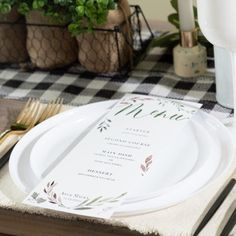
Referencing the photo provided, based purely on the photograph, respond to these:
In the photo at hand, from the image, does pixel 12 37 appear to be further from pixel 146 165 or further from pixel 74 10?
pixel 146 165

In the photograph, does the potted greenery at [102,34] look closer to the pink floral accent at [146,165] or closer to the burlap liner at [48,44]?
the burlap liner at [48,44]

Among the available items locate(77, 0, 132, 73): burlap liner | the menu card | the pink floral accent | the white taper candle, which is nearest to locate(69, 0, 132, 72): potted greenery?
locate(77, 0, 132, 73): burlap liner

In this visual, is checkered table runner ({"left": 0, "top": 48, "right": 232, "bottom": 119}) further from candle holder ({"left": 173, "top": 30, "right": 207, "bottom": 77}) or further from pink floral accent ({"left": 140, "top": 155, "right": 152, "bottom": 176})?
pink floral accent ({"left": 140, "top": 155, "right": 152, "bottom": 176})

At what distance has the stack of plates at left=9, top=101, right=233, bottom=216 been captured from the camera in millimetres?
707

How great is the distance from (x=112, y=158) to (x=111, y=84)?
1.20ft

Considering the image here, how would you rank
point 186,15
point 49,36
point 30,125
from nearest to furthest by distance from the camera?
point 30,125 < point 186,15 < point 49,36

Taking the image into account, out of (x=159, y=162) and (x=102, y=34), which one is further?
(x=102, y=34)

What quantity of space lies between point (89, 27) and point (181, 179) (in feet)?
1.39

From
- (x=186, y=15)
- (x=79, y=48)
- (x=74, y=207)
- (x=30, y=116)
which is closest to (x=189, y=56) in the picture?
(x=186, y=15)

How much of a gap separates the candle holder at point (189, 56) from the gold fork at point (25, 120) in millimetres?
282

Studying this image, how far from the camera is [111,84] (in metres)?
1.13

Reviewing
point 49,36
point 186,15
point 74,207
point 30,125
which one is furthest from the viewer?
point 49,36

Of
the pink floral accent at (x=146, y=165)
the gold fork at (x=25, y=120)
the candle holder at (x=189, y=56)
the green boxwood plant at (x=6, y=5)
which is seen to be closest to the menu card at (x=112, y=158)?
the pink floral accent at (x=146, y=165)

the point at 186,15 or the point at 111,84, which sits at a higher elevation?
the point at 186,15
